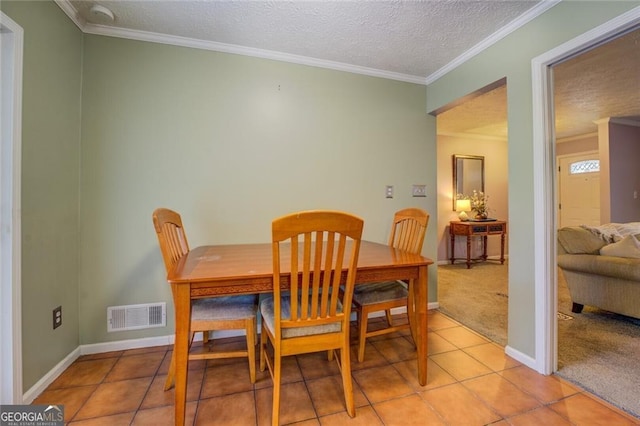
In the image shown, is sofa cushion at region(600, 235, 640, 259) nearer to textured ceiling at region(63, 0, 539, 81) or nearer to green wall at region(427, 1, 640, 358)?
green wall at region(427, 1, 640, 358)

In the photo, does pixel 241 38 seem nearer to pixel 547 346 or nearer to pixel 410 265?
pixel 410 265

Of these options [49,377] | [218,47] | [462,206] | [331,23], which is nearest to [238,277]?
[49,377]

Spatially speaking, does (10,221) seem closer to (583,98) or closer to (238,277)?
(238,277)

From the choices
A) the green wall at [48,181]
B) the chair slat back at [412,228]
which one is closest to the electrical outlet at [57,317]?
the green wall at [48,181]

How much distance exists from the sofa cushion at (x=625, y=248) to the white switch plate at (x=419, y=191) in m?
1.59

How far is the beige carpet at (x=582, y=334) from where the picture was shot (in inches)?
61.4

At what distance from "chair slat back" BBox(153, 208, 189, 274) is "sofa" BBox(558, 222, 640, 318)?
331 cm

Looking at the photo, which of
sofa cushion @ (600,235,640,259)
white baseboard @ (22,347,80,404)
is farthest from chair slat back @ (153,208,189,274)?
sofa cushion @ (600,235,640,259)

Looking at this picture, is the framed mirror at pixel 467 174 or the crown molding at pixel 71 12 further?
the framed mirror at pixel 467 174

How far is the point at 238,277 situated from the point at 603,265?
299 centimetres

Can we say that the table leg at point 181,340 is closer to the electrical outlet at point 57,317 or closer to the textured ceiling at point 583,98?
the electrical outlet at point 57,317

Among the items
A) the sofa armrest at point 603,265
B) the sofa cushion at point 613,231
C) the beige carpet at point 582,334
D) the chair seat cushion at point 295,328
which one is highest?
the sofa cushion at point 613,231

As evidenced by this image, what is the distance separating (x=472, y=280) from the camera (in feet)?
12.1

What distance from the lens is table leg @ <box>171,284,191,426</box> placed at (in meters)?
1.19
